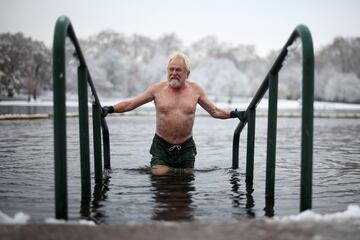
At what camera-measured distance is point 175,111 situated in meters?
5.14

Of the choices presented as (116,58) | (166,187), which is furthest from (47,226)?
(116,58)

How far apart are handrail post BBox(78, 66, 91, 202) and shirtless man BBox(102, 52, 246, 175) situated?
43.1 inches

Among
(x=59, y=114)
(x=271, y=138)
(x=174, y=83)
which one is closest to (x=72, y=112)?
(x=174, y=83)

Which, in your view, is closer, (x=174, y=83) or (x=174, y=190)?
(x=174, y=190)

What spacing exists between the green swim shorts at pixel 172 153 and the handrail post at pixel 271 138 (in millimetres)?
1445

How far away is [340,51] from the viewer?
78062mm

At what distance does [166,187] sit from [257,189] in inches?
34.4

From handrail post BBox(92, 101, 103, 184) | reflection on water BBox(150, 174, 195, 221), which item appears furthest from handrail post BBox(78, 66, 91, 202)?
handrail post BBox(92, 101, 103, 184)

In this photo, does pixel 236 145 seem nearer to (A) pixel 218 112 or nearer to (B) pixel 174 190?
(A) pixel 218 112

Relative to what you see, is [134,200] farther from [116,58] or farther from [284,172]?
[116,58]

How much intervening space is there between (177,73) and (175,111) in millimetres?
426

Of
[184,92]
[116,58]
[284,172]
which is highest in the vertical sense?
[116,58]

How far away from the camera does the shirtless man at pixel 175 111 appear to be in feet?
16.4

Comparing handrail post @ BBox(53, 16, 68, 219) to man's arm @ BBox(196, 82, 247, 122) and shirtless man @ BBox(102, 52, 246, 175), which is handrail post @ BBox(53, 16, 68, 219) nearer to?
shirtless man @ BBox(102, 52, 246, 175)
